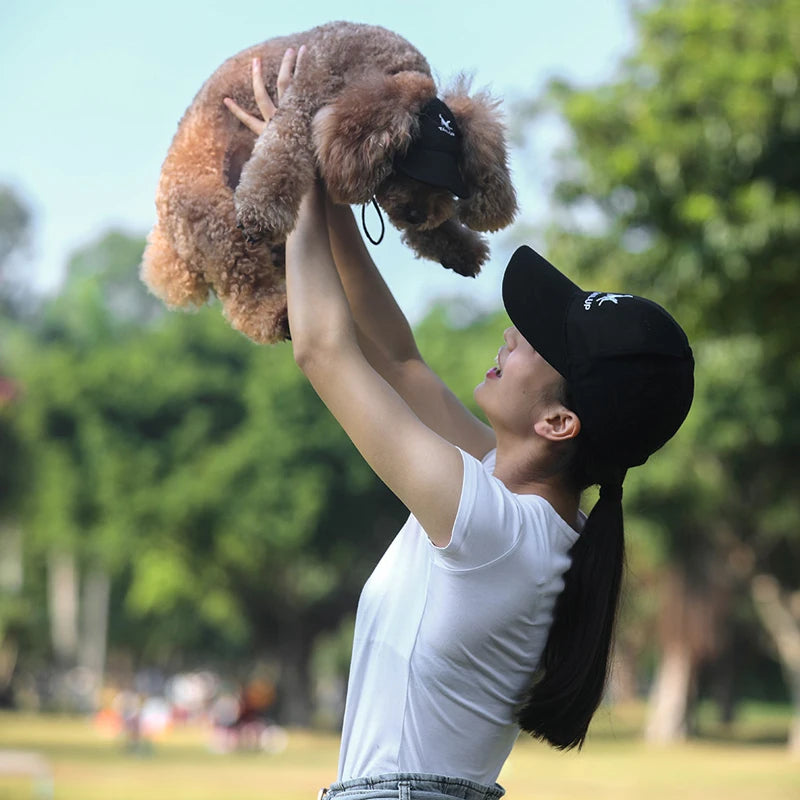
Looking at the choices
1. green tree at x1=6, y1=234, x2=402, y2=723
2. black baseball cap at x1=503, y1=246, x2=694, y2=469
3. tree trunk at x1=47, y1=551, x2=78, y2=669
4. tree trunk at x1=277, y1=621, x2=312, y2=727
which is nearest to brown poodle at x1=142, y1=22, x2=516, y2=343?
black baseball cap at x1=503, y1=246, x2=694, y2=469

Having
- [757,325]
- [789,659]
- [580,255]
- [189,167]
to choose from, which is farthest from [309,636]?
[189,167]

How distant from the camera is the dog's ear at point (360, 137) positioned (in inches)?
89.4

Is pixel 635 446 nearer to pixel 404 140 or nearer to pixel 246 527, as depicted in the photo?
pixel 404 140

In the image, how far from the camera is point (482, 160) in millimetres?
2508

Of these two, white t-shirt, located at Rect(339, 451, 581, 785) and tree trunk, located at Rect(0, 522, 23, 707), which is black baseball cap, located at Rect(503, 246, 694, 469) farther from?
tree trunk, located at Rect(0, 522, 23, 707)

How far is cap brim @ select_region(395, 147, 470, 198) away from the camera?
2.39 meters

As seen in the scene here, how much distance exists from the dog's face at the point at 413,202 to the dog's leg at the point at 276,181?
21 centimetres

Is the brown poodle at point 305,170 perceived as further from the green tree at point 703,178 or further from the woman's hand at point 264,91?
the green tree at point 703,178

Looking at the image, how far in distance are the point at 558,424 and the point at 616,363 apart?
155 millimetres

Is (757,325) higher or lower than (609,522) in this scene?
higher

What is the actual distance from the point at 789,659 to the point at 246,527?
12349 mm

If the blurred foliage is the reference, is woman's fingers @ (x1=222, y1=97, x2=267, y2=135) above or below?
below

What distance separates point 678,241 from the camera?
1020cm

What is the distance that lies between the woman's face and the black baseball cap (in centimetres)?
3
